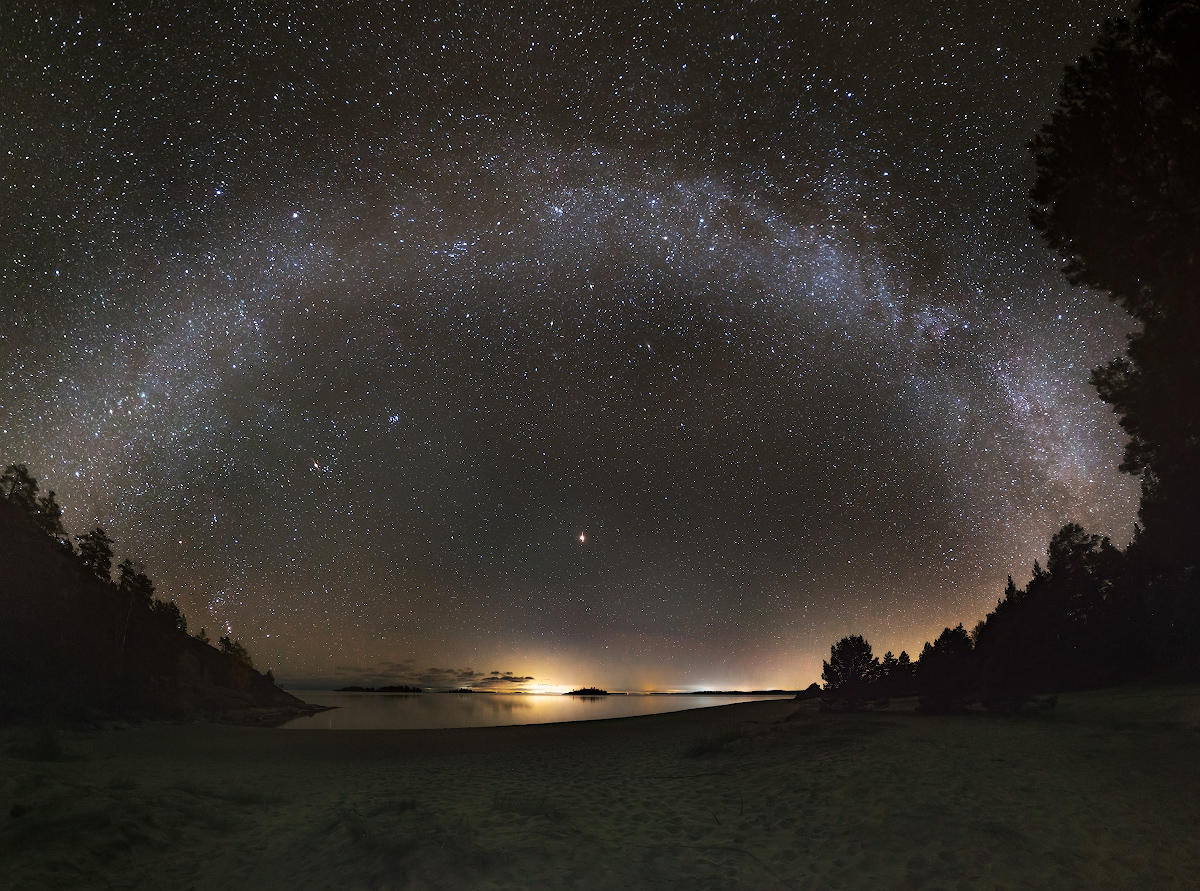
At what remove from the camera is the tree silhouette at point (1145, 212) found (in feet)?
50.0

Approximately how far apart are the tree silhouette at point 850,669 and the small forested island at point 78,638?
3375 cm

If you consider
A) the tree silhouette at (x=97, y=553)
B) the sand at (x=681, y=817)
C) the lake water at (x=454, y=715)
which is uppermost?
the tree silhouette at (x=97, y=553)

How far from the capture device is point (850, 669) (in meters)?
29.9

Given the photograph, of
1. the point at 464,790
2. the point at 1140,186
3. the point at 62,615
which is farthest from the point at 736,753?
the point at 62,615

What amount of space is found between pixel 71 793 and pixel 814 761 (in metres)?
14.8

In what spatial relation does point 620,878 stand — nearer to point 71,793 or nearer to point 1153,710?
point 71,793

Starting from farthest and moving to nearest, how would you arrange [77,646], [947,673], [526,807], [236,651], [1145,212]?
[236,651]
[77,646]
[947,673]
[1145,212]
[526,807]

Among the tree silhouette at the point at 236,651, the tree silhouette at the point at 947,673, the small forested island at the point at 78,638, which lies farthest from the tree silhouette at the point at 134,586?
the tree silhouette at the point at 947,673

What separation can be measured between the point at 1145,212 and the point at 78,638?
5262cm

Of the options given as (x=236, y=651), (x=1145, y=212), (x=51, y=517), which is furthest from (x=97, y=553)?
(x=1145, y=212)

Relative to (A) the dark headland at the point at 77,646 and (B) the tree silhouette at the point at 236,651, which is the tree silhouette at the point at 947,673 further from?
(B) the tree silhouette at the point at 236,651

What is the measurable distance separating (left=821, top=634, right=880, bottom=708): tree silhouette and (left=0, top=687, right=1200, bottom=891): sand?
38.7 ft

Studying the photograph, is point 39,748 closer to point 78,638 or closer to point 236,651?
point 78,638

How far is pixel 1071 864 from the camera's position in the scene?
7.98 meters
